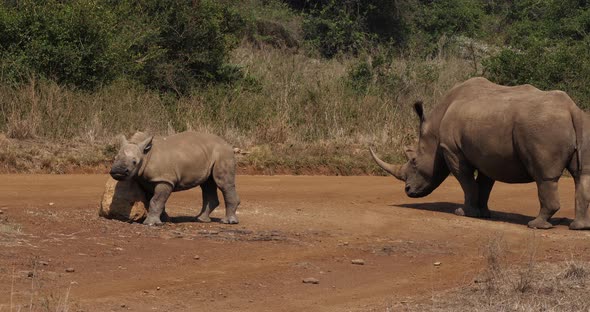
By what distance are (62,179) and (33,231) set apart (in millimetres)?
5196

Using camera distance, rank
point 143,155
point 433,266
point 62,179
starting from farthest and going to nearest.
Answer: point 62,179
point 143,155
point 433,266

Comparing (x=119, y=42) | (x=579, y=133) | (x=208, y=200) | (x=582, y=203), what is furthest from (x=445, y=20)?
(x=208, y=200)

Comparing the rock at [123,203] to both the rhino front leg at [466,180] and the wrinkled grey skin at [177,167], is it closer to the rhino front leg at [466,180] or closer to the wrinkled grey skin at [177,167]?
the wrinkled grey skin at [177,167]

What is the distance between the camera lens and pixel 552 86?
26.0 meters

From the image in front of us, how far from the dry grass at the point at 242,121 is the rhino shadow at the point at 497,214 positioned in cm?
386

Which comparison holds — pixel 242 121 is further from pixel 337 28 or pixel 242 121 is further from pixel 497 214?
pixel 337 28

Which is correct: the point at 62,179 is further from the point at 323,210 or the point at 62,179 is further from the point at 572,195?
the point at 572,195

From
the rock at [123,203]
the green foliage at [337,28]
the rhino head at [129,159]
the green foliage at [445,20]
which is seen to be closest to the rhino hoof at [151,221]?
the rock at [123,203]

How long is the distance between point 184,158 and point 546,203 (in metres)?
4.67

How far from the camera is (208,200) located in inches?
528

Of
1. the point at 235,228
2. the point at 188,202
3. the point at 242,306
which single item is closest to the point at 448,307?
the point at 242,306

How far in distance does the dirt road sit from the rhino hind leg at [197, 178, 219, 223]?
37 centimetres

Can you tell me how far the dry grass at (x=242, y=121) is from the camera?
1919cm

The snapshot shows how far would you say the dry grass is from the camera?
1919cm
